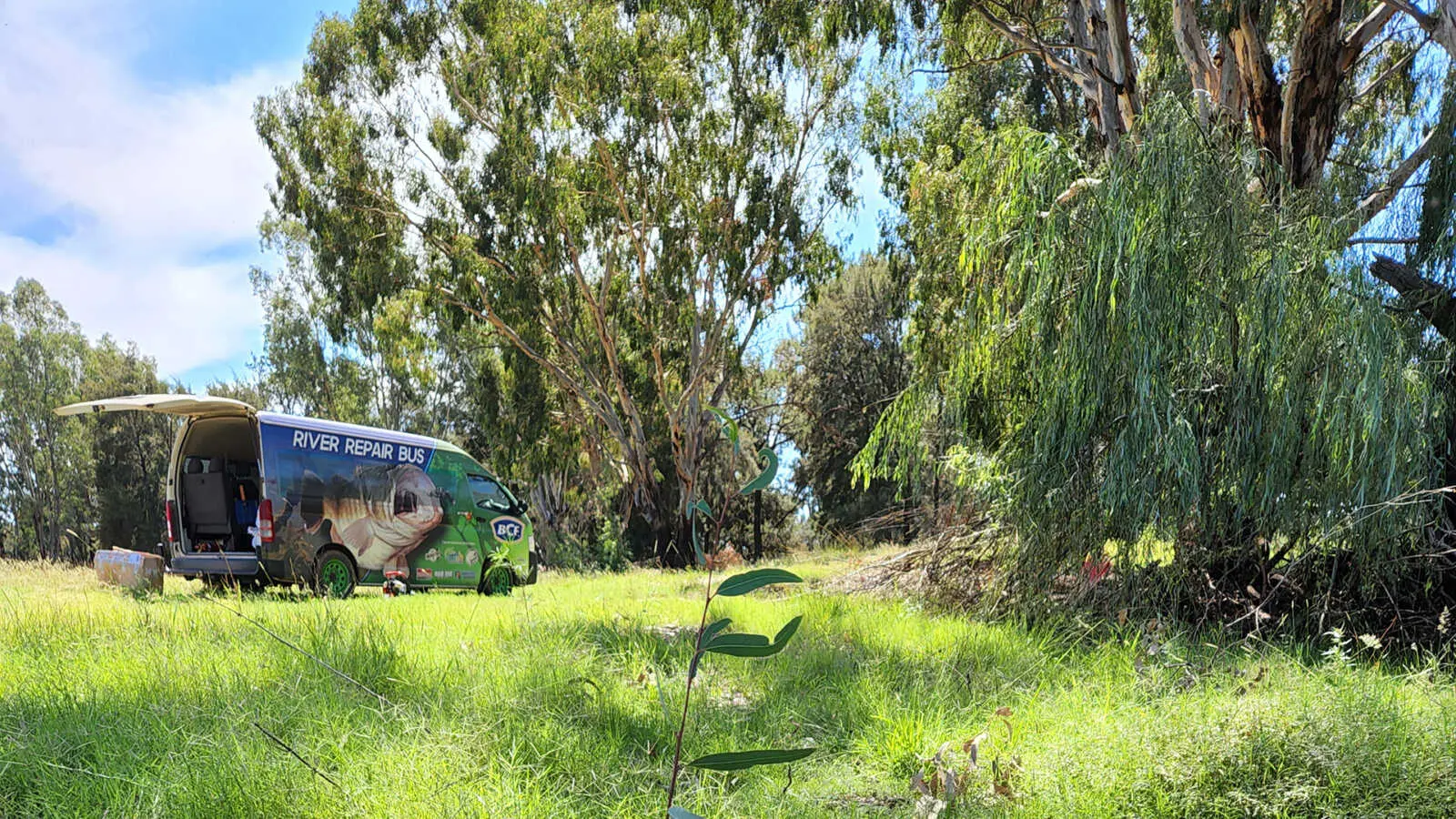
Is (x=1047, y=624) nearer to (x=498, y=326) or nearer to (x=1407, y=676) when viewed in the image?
(x=1407, y=676)

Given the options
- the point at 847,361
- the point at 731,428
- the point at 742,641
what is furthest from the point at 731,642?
the point at 847,361

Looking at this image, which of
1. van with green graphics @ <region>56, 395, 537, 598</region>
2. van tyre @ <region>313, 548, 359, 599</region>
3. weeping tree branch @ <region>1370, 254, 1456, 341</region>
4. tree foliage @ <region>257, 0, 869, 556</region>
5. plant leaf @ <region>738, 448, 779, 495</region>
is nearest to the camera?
plant leaf @ <region>738, 448, 779, 495</region>

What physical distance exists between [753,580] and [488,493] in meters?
11.1

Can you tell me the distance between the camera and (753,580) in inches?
53.5

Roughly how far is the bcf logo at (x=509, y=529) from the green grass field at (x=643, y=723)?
626 centimetres

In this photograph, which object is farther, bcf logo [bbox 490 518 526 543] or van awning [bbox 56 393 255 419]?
bcf logo [bbox 490 518 526 543]

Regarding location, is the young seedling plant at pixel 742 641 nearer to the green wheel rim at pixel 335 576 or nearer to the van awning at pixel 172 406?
the van awning at pixel 172 406

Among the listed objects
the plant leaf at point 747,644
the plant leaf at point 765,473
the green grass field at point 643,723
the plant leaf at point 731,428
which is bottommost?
the green grass field at point 643,723

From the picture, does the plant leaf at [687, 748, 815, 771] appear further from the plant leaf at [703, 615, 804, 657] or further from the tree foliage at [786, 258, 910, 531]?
the tree foliage at [786, 258, 910, 531]

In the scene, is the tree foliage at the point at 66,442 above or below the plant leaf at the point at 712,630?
above

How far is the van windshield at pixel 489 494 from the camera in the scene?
1170cm

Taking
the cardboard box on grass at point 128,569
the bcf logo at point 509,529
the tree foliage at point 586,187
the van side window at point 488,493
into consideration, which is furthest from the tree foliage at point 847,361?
the cardboard box on grass at point 128,569

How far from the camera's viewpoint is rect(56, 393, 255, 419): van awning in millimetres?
9133

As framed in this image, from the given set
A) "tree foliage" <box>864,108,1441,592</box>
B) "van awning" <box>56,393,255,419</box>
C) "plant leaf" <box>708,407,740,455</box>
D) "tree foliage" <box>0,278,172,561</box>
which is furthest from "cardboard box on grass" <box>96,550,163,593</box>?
"tree foliage" <box>0,278,172,561</box>
